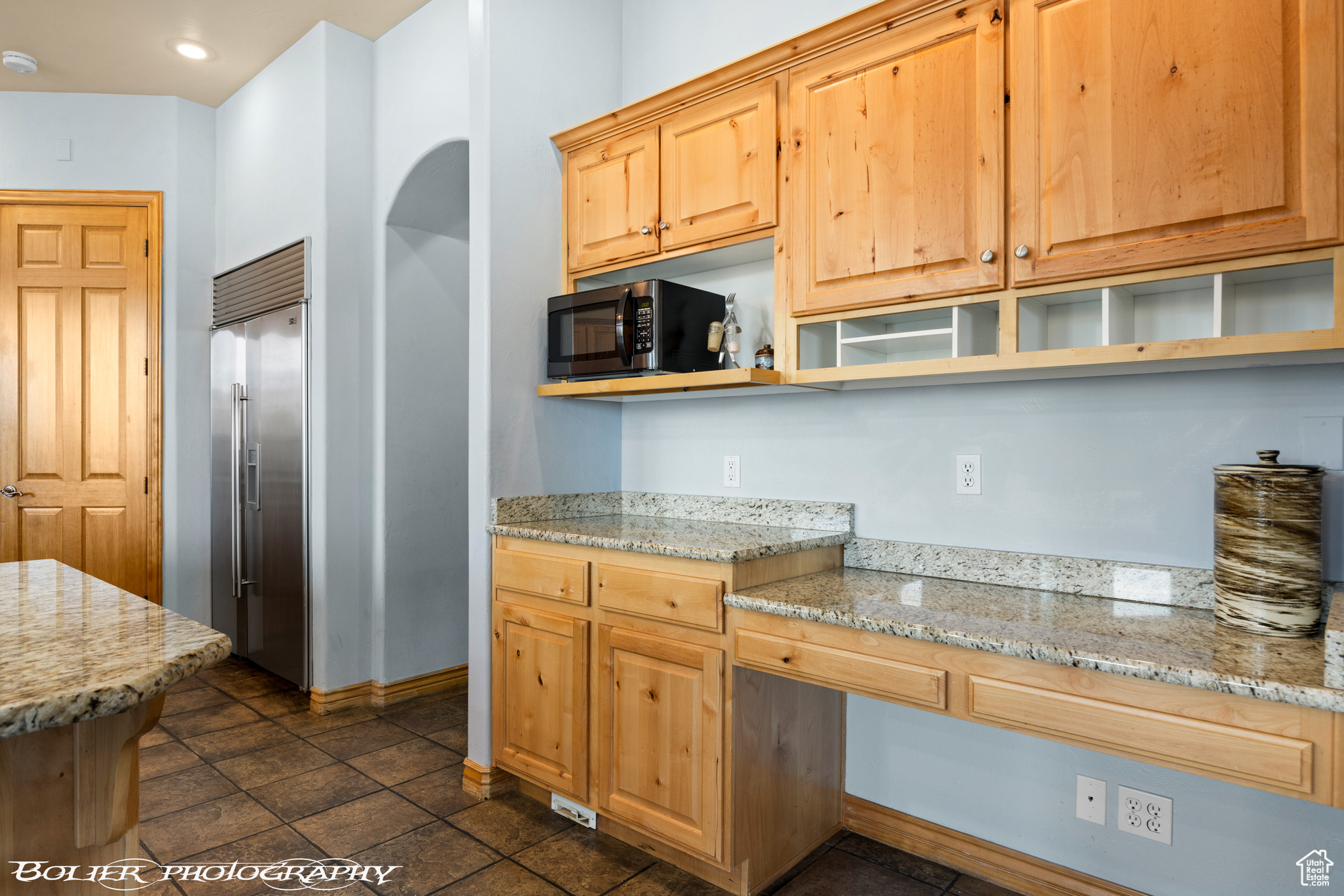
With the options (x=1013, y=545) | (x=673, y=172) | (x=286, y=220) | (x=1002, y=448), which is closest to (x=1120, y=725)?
(x=1013, y=545)

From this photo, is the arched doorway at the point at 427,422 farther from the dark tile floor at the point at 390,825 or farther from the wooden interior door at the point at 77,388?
the wooden interior door at the point at 77,388

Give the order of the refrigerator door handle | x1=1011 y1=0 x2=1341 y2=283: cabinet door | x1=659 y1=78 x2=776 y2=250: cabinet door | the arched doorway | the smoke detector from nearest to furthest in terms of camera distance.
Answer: x1=1011 y1=0 x2=1341 y2=283: cabinet door → x1=659 y1=78 x2=776 y2=250: cabinet door → the arched doorway → the smoke detector → the refrigerator door handle

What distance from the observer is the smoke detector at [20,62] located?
11.6 feet

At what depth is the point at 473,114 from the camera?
258 centimetres

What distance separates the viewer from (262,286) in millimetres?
3725

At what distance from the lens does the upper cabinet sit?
219cm

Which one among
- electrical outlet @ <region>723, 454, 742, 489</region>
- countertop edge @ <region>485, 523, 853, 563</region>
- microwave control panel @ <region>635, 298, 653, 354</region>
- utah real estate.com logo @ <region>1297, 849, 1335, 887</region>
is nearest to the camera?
utah real estate.com logo @ <region>1297, 849, 1335, 887</region>

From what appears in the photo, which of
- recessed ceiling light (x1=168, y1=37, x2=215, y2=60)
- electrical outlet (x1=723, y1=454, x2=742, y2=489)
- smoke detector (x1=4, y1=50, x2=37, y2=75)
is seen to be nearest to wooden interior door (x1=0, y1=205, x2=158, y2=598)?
smoke detector (x1=4, y1=50, x2=37, y2=75)

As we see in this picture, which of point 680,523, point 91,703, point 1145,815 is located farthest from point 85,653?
point 1145,815

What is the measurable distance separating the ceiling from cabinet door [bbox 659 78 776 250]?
1.60m

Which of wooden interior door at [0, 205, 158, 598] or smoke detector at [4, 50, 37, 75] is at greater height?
smoke detector at [4, 50, 37, 75]

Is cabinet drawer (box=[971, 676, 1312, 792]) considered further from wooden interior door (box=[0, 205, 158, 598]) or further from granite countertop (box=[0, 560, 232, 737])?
wooden interior door (box=[0, 205, 158, 598])

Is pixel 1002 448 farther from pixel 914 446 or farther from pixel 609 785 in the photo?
pixel 609 785

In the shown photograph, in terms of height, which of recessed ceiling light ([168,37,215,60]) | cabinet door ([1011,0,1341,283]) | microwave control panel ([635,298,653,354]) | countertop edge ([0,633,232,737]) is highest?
recessed ceiling light ([168,37,215,60])
